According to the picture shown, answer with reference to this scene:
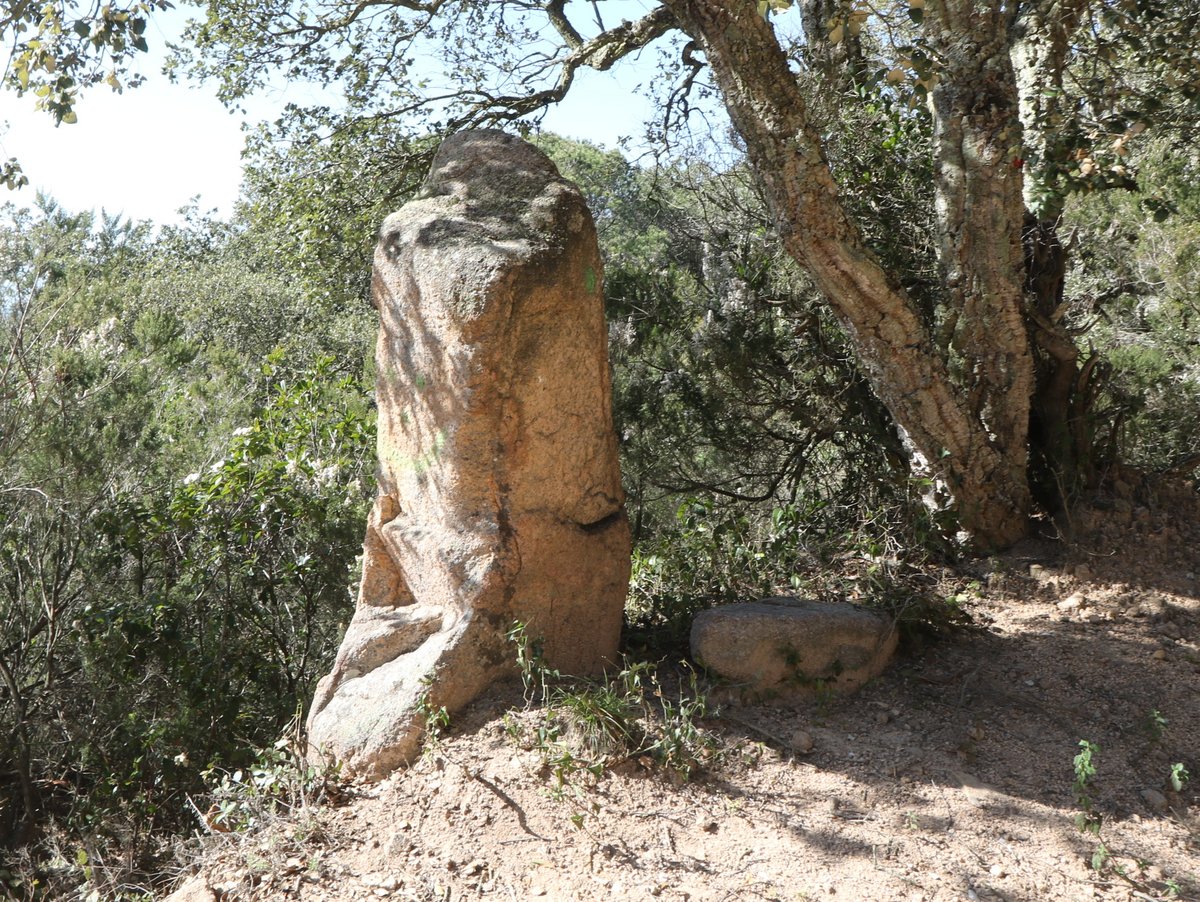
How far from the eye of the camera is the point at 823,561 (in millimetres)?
5570

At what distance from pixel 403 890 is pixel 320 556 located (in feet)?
9.92

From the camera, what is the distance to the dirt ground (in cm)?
338

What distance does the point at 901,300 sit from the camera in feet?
16.1

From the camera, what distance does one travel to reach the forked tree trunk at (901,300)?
4.64m

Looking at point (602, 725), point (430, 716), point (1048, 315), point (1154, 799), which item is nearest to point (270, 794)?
point (430, 716)

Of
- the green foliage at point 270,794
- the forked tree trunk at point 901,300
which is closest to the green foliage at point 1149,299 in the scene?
the forked tree trunk at point 901,300

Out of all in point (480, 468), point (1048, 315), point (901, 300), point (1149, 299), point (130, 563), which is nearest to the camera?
point (480, 468)

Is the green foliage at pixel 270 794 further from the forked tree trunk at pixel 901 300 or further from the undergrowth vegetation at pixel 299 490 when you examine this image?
the forked tree trunk at pixel 901 300

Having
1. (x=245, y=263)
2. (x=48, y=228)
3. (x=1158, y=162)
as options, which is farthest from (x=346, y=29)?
(x=245, y=263)

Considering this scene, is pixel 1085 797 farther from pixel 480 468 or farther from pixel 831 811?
pixel 480 468

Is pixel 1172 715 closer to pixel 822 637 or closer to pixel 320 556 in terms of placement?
pixel 822 637

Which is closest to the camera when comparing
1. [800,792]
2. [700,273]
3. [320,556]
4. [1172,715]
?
[800,792]

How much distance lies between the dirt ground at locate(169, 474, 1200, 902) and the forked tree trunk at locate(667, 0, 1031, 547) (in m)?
1.07

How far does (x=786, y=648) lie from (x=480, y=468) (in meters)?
1.43
